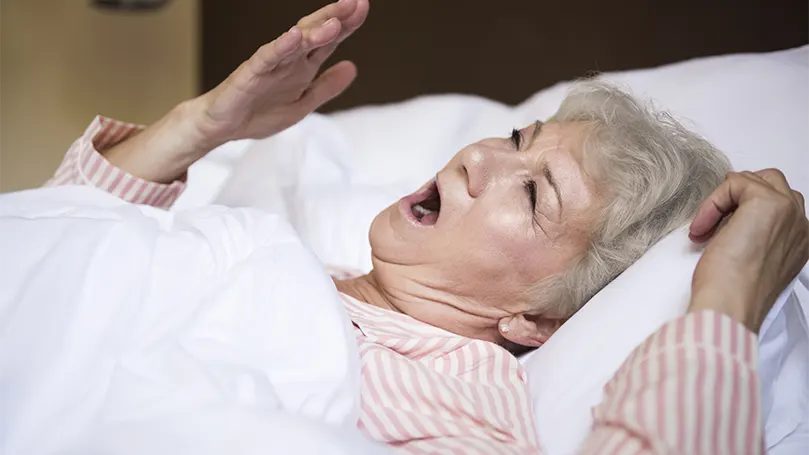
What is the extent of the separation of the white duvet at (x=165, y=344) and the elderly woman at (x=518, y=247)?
0.37ft

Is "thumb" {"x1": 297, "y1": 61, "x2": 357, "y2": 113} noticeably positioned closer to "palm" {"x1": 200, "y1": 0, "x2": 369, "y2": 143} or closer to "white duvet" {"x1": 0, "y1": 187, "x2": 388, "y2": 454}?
"palm" {"x1": 200, "y1": 0, "x2": 369, "y2": 143}

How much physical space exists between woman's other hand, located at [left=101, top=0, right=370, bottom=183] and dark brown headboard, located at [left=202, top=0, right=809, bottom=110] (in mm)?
641

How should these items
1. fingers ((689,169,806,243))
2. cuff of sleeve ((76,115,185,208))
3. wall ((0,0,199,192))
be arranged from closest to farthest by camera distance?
fingers ((689,169,806,243)) < cuff of sleeve ((76,115,185,208)) < wall ((0,0,199,192))

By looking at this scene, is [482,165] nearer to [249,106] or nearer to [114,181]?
[249,106]

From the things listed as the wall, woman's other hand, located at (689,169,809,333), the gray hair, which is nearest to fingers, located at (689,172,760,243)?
woman's other hand, located at (689,169,809,333)

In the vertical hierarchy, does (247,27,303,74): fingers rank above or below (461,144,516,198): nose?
above

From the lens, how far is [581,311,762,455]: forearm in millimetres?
792

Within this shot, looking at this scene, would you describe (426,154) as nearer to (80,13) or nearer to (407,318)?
(407,318)

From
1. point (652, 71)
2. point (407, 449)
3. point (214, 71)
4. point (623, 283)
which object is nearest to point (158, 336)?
point (407, 449)

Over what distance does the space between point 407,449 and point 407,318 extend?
0.92 ft

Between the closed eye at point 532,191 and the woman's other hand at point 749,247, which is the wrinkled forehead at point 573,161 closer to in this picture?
the closed eye at point 532,191

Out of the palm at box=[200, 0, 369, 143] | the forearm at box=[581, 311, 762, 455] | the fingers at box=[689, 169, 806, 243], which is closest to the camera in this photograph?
the forearm at box=[581, 311, 762, 455]

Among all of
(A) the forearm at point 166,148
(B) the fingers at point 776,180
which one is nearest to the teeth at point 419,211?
(A) the forearm at point 166,148

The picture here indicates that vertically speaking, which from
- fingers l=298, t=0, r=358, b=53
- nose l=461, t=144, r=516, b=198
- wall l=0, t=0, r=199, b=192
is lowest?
wall l=0, t=0, r=199, b=192
